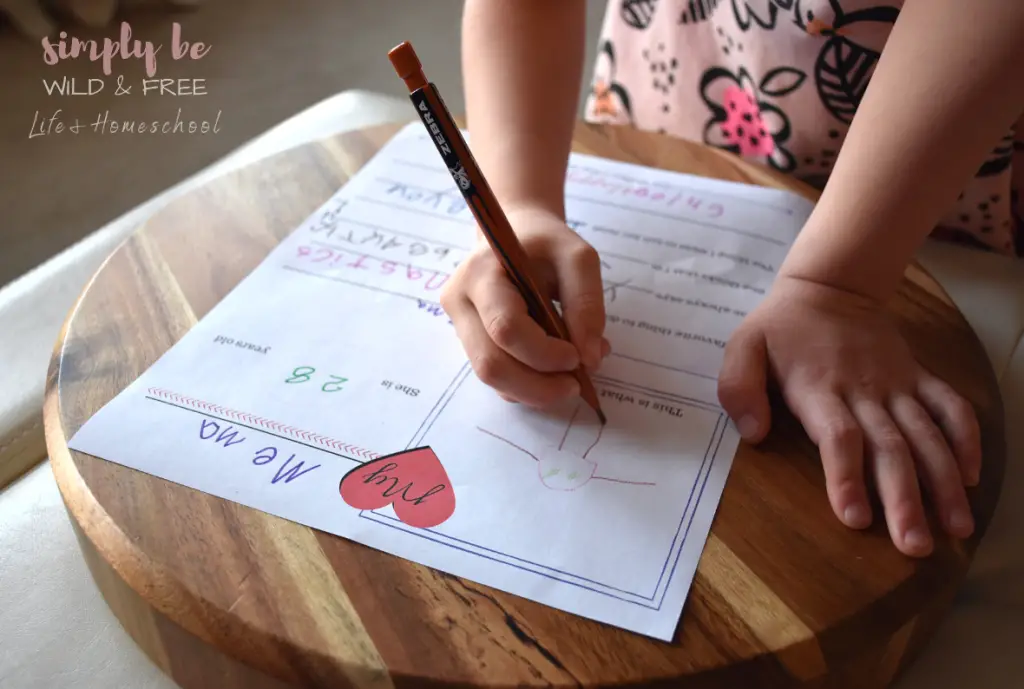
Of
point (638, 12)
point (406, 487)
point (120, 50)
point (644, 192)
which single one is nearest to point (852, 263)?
point (644, 192)

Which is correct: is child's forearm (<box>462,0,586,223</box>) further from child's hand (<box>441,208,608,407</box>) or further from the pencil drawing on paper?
the pencil drawing on paper

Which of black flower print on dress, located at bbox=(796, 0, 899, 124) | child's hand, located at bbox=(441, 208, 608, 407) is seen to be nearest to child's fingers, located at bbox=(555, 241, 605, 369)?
child's hand, located at bbox=(441, 208, 608, 407)

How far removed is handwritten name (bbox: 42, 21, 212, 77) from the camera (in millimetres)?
1488

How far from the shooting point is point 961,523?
40 cm

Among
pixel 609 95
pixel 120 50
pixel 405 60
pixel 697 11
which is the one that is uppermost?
pixel 405 60

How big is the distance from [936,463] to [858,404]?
5cm

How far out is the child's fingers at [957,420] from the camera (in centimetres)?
43

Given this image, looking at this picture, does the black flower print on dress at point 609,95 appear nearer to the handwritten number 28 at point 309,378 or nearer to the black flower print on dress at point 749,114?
the black flower print on dress at point 749,114

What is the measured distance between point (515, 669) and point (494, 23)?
461mm

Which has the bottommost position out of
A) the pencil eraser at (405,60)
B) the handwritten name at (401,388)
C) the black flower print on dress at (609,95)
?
the black flower print on dress at (609,95)

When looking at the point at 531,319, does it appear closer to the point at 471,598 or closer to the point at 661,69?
A: the point at 471,598

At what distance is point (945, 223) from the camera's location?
0.66 m

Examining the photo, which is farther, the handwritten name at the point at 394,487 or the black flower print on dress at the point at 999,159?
the black flower print on dress at the point at 999,159

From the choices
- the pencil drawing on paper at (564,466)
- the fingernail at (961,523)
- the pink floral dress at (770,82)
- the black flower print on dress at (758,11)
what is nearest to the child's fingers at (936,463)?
the fingernail at (961,523)
